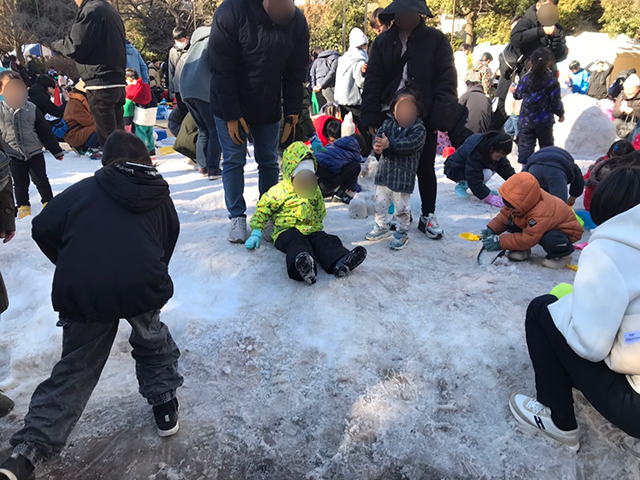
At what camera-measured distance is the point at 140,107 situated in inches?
306

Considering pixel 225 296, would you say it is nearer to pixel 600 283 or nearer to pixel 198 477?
pixel 198 477

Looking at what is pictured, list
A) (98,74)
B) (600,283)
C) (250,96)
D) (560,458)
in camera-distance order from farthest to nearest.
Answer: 1. (98,74)
2. (250,96)
3. (560,458)
4. (600,283)

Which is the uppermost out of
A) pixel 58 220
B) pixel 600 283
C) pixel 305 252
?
pixel 58 220

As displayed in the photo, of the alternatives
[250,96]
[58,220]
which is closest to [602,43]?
[250,96]

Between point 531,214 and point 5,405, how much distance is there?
3.62 m

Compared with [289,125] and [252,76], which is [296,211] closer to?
[289,125]

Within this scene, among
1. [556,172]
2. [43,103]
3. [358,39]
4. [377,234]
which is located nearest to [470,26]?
[358,39]

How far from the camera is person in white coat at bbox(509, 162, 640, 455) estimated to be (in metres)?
1.73

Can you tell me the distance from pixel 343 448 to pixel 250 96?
273 cm

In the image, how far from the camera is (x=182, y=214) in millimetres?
5020

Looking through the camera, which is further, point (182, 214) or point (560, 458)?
point (182, 214)

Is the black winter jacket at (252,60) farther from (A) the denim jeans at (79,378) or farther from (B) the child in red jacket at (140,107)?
(B) the child in red jacket at (140,107)

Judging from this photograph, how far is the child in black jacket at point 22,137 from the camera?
4.49 m

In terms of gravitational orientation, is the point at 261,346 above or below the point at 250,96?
below
